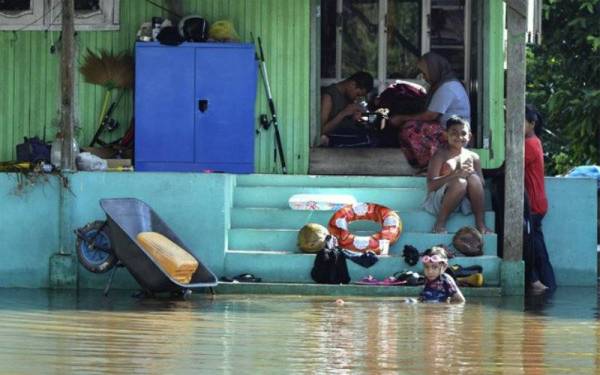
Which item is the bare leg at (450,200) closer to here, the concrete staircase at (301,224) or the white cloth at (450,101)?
the concrete staircase at (301,224)

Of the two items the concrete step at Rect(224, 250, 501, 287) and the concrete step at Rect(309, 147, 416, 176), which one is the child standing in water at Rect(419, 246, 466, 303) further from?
the concrete step at Rect(309, 147, 416, 176)

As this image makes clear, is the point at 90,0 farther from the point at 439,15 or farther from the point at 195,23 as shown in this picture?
the point at 439,15

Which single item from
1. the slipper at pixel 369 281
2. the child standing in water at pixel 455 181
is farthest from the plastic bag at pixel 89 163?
the child standing in water at pixel 455 181

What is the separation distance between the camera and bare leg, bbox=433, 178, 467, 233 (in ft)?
55.8

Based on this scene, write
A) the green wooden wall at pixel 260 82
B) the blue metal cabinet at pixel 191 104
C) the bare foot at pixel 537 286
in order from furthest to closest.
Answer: the green wooden wall at pixel 260 82, the blue metal cabinet at pixel 191 104, the bare foot at pixel 537 286

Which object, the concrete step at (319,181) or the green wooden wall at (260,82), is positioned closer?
the concrete step at (319,181)

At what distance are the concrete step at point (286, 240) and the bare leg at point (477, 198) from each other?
18 cm

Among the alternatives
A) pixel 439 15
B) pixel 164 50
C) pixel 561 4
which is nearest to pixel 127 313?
pixel 164 50

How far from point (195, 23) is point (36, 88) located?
2.18 metres

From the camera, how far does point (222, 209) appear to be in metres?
17.0

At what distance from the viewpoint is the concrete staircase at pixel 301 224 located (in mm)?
16812

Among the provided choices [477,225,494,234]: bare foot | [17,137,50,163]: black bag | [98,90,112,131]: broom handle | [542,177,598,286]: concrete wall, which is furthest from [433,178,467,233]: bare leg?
[98,90,112,131]: broom handle

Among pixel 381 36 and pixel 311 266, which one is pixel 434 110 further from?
pixel 311 266

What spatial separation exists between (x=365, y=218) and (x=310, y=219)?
67 cm
